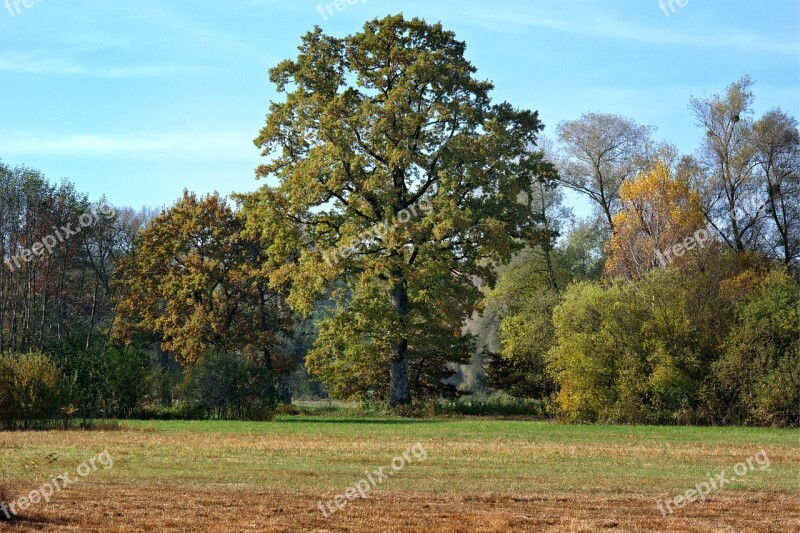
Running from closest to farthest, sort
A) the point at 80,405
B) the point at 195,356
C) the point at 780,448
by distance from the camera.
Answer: the point at 780,448 → the point at 80,405 → the point at 195,356

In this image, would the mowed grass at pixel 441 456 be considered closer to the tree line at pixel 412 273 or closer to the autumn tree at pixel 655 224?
the tree line at pixel 412 273

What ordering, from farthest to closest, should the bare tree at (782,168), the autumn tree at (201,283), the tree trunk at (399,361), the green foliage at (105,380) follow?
1. the bare tree at (782,168)
2. the autumn tree at (201,283)
3. the tree trunk at (399,361)
4. the green foliage at (105,380)

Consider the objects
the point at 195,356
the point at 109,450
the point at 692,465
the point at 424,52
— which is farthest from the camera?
the point at 195,356

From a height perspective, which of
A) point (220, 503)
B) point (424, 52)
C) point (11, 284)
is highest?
point (424, 52)

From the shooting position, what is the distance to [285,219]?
46531 mm

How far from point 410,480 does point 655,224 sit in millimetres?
37907

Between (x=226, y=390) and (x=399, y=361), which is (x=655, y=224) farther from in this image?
(x=226, y=390)

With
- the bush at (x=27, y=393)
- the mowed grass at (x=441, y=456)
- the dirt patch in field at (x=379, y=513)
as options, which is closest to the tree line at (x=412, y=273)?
the bush at (x=27, y=393)

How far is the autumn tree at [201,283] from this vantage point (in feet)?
182

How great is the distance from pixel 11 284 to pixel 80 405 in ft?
54.0

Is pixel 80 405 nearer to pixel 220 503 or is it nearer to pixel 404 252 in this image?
pixel 404 252

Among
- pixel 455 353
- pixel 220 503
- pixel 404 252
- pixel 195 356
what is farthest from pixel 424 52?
pixel 220 503

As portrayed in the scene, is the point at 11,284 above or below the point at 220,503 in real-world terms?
above

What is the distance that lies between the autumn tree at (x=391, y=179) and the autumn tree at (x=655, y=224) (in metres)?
9.93
